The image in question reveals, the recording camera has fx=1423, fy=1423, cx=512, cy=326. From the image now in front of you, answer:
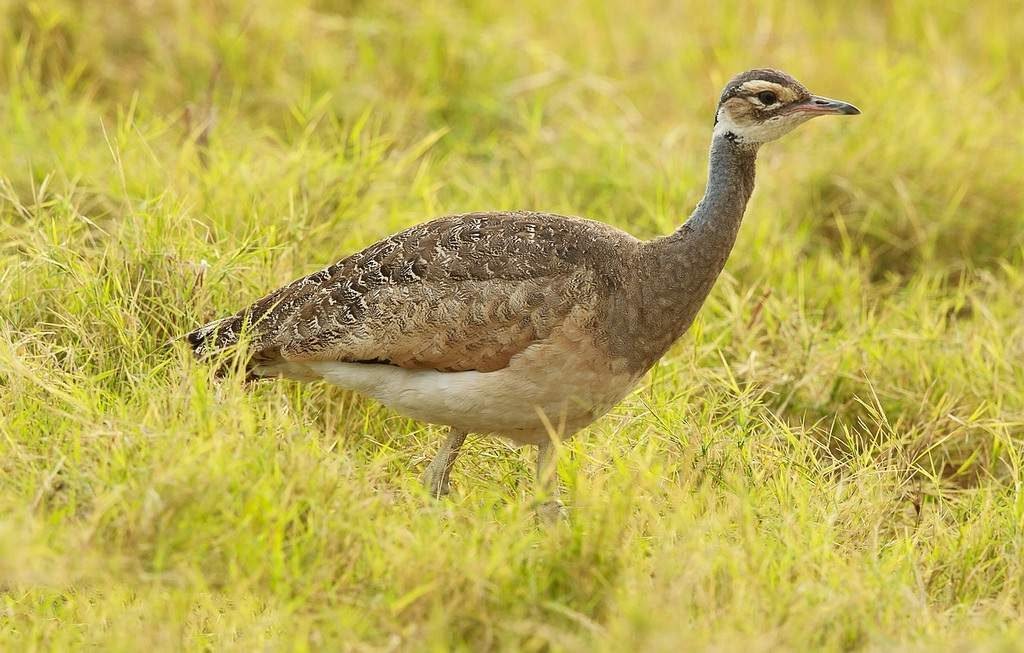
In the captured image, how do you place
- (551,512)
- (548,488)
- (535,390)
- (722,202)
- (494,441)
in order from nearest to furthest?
(551,512), (535,390), (548,488), (722,202), (494,441)

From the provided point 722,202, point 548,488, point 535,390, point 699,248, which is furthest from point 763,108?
point 548,488

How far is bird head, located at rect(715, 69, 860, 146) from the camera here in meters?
5.05

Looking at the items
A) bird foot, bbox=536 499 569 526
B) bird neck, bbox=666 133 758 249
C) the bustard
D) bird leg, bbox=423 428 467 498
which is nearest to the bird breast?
the bustard

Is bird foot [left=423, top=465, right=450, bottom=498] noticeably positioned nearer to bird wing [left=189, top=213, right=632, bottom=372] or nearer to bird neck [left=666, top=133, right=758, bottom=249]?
bird wing [left=189, top=213, right=632, bottom=372]

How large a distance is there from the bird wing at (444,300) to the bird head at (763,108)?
0.57m

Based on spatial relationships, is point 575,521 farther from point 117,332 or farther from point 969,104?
point 969,104

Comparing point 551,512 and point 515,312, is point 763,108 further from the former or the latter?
point 551,512

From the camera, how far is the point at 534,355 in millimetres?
4750

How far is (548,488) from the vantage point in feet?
16.0

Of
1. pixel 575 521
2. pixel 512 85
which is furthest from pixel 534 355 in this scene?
pixel 512 85

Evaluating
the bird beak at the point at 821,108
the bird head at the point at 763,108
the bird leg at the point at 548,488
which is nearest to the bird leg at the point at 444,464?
the bird leg at the point at 548,488

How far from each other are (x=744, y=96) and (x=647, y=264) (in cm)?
71

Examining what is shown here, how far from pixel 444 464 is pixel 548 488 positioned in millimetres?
400

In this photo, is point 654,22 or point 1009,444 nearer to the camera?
point 1009,444
